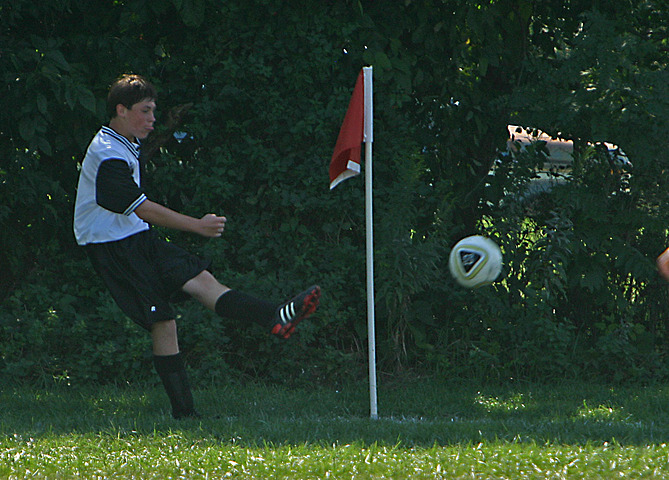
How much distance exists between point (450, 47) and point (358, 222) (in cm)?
155

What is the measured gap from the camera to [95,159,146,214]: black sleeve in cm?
483

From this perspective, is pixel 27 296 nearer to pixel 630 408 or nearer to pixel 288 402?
pixel 288 402

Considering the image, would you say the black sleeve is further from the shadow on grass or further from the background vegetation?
the background vegetation

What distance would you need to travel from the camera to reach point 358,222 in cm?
680

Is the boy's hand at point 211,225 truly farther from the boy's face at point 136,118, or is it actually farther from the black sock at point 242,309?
the boy's face at point 136,118

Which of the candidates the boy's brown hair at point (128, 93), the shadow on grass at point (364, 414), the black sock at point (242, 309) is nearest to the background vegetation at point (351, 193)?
the shadow on grass at point (364, 414)

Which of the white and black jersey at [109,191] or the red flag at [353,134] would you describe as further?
the red flag at [353,134]

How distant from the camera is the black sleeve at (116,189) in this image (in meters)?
4.83

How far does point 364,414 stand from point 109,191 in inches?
82.4

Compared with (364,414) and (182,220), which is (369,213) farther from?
(364,414)

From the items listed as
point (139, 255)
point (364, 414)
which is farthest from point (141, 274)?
point (364, 414)

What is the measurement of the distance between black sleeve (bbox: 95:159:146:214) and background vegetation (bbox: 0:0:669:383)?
1399mm

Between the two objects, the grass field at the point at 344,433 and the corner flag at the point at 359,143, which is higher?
the corner flag at the point at 359,143

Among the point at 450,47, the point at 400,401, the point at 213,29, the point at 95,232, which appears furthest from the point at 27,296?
the point at 450,47
